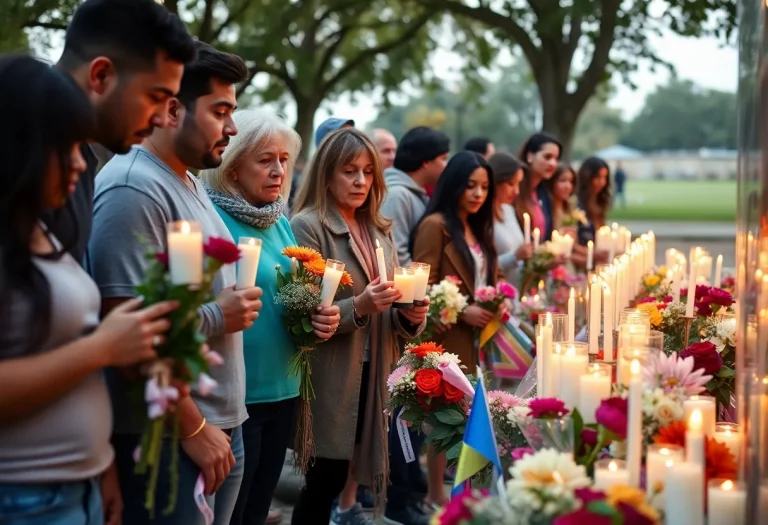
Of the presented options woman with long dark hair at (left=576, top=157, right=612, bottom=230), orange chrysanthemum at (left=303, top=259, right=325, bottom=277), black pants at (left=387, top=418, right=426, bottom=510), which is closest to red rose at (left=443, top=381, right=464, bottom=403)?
orange chrysanthemum at (left=303, top=259, right=325, bottom=277)

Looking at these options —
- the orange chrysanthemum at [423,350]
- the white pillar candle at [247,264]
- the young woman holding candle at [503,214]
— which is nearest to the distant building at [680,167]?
the young woman holding candle at [503,214]

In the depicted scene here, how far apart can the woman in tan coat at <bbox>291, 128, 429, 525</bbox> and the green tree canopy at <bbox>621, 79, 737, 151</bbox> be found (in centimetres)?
11303

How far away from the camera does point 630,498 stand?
2.41m

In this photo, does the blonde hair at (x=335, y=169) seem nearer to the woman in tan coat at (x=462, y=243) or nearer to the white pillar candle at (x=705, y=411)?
the woman in tan coat at (x=462, y=243)

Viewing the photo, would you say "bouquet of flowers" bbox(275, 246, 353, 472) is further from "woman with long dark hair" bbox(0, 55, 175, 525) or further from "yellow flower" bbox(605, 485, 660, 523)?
"yellow flower" bbox(605, 485, 660, 523)

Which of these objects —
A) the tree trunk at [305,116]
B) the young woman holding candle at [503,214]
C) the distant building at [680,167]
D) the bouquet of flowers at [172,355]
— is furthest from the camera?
the distant building at [680,167]

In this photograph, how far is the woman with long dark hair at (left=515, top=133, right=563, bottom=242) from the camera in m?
9.18

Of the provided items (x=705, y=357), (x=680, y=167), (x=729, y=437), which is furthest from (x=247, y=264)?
(x=680, y=167)

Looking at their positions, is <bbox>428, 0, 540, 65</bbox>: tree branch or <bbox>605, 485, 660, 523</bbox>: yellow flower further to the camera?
<bbox>428, 0, 540, 65</bbox>: tree branch

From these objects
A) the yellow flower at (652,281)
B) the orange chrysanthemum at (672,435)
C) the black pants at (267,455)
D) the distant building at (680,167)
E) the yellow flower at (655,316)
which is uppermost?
the distant building at (680,167)

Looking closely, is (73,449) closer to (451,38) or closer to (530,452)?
(530,452)

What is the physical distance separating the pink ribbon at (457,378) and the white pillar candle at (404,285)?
0.67 meters

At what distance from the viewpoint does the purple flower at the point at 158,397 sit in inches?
92.6

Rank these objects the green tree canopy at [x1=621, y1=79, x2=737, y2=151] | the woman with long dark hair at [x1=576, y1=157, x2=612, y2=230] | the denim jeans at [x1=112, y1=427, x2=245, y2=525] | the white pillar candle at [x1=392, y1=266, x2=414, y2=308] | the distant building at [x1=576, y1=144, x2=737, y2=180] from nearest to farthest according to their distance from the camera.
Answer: the denim jeans at [x1=112, y1=427, x2=245, y2=525] → the white pillar candle at [x1=392, y1=266, x2=414, y2=308] → the woman with long dark hair at [x1=576, y1=157, x2=612, y2=230] → the distant building at [x1=576, y1=144, x2=737, y2=180] → the green tree canopy at [x1=621, y1=79, x2=737, y2=151]
